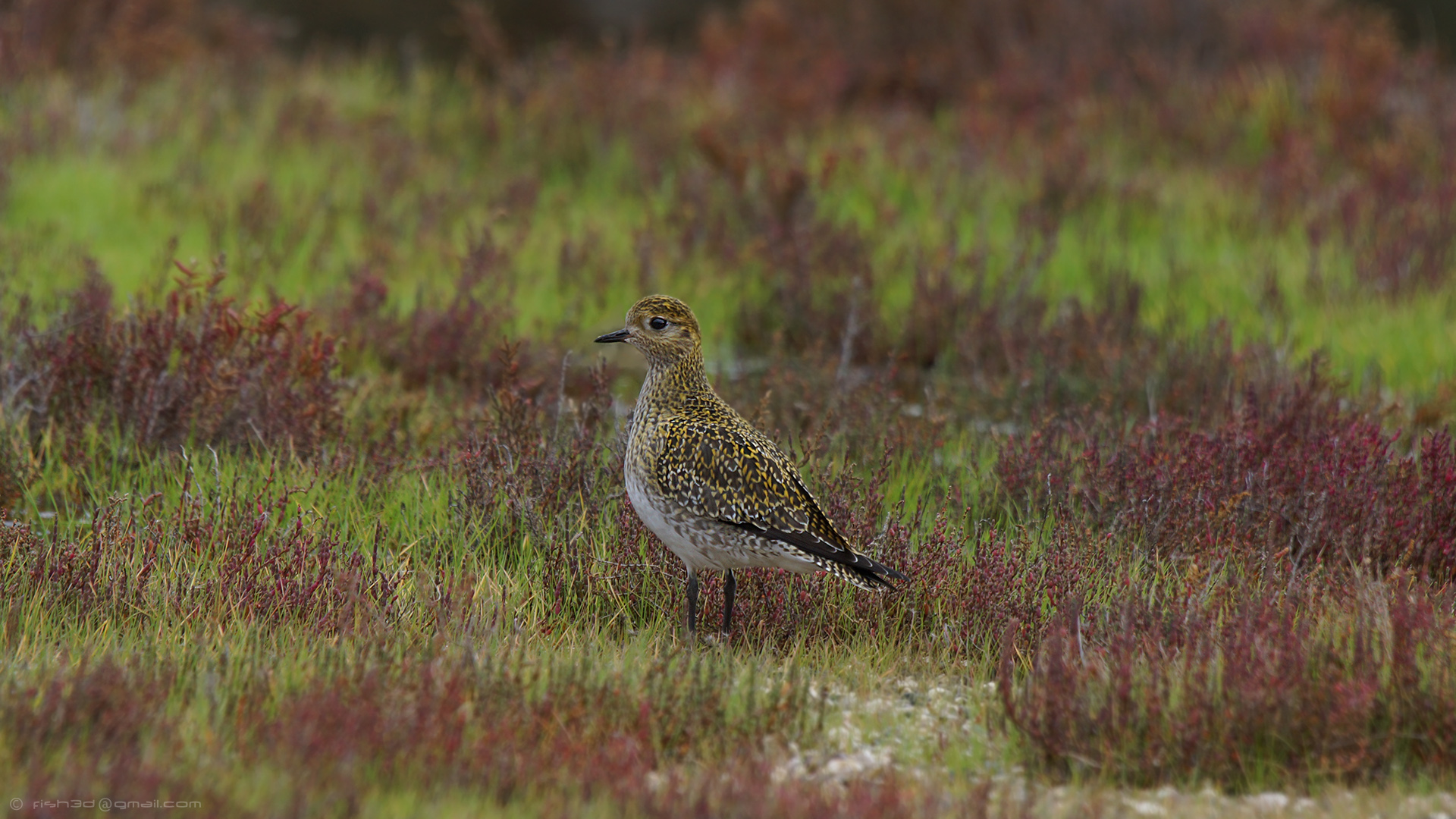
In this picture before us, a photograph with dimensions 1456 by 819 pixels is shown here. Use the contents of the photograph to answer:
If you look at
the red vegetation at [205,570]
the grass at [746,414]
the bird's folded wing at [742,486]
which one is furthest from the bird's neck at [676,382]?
A: the red vegetation at [205,570]

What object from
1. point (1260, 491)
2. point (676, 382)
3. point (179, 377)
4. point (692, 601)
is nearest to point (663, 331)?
point (676, 382)

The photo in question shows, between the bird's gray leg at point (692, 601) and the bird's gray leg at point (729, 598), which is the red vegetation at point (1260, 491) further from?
the bird's gray leg at point (692, 601)

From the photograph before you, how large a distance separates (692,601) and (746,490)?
47 centimetres

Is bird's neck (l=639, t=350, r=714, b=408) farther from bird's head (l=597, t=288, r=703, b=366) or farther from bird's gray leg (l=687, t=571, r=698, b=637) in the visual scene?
bird's gray leg (l=687, t=571, r=698, b=637)

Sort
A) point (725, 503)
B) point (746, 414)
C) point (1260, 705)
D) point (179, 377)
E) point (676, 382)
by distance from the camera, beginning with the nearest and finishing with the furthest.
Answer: point (1260, 705)
point (725, 503)
point (676, 382)
point (179, 377)
point (746, 414)

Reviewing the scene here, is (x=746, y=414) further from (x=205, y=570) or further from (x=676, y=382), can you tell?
(x=205, y=570)

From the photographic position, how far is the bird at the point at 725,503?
450 cm

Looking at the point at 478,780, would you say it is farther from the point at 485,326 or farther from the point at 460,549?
the point at 485,326

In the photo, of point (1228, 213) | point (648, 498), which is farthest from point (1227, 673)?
point (1228, 213)

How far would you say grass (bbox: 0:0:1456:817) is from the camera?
12.3 feet

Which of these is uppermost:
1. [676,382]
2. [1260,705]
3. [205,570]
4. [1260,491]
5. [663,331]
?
[663,331]

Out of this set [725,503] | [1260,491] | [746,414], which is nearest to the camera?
[725,503]

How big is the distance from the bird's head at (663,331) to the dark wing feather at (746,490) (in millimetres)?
381

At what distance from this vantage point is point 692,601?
4.80m
